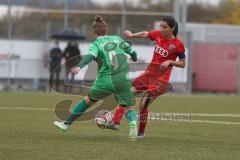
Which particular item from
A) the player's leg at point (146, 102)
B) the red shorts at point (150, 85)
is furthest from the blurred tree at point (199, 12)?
the player's leg at point (146, 102)

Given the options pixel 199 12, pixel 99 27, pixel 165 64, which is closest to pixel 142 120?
pixel 165 64

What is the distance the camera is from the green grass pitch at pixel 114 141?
9047 millimetres

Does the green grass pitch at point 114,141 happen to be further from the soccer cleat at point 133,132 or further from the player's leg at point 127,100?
the player's leg at point 127,100

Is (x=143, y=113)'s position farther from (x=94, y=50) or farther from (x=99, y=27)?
(x=99, y=27)

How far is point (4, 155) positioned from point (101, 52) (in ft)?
9.32

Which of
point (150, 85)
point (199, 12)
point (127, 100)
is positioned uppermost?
point (150, 85)

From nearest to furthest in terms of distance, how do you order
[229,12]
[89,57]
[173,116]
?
[89,57]
[173,116]
[229,12]

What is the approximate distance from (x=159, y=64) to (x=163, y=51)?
232 mm

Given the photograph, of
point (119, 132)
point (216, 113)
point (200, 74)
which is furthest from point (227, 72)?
point (119, 132)

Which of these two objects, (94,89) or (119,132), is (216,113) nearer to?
(119,132)

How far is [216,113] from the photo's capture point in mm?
18531

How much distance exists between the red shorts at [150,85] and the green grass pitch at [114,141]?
2.25 feet

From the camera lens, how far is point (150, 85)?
39.0ft

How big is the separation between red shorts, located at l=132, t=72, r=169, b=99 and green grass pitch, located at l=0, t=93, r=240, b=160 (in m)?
0.69
